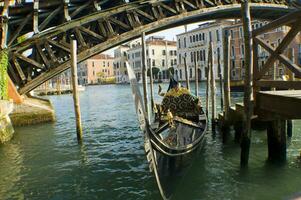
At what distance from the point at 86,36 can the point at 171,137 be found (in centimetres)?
988

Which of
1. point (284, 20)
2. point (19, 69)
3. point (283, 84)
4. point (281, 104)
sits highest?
point (284, 20)

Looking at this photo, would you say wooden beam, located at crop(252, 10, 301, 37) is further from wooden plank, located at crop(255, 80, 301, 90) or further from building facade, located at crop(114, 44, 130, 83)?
building facade, located at crop(114, 44, 130, 83)

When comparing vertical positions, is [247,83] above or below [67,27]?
below

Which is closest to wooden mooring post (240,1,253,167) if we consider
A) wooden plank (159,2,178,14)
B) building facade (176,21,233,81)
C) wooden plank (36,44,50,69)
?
wooden plank (36,44,50,69)

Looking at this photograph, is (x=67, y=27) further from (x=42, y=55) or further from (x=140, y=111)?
(x=140, y=111)

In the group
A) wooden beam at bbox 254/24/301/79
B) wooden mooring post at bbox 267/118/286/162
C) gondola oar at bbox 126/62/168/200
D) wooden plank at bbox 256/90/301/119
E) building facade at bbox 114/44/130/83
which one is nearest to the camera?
gondola oar at bbox 126/62/168/200

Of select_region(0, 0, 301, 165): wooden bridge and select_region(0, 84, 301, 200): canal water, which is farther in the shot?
select_region(0, 0, 301, 165): wooden bridge

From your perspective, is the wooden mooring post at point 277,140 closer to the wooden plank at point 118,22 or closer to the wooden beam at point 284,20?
the wooden beam at point 284,20

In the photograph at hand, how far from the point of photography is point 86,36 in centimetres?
1547

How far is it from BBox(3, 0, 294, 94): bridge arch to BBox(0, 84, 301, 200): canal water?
12.4 ft

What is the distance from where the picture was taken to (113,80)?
91062mm

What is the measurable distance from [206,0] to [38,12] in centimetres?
787

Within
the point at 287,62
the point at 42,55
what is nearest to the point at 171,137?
the point at 287,62

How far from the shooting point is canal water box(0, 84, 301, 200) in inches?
238
